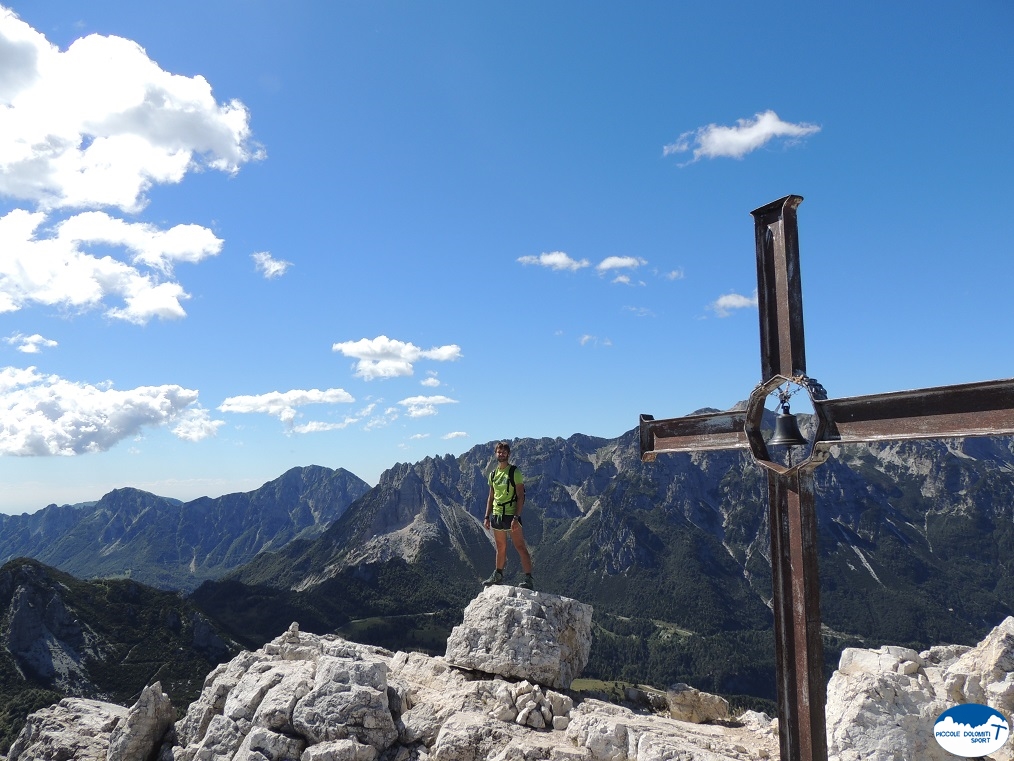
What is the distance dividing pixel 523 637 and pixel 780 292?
30.0 ft

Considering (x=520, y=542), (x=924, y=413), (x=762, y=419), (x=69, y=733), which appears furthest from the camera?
(x=69, y=733)

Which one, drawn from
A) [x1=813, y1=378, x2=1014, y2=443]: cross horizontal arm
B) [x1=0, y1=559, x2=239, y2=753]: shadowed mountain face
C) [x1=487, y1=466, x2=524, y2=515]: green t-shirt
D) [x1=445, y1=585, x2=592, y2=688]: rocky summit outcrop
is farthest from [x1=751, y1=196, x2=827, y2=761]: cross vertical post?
[x1=0, y1=559, x2=239, y2=753]: shadowed mountain face

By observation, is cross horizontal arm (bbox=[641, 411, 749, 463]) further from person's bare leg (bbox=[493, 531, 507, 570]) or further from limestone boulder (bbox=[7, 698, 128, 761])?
limestone boulder (bbox=[7, 698, 128, 761])

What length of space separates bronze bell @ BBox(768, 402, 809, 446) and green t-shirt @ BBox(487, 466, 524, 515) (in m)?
8.41

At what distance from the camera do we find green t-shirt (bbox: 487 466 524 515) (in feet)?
44.1

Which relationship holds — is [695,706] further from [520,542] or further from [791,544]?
[791,544]

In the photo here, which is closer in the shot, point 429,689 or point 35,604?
point 429,689

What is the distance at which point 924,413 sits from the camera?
4.57m

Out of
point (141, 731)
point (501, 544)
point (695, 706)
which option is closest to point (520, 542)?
point (501, 544)

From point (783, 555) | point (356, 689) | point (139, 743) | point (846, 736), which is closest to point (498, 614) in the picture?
point (356, 689)

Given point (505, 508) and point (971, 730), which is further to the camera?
point (505, 508)

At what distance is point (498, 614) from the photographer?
1257 cm

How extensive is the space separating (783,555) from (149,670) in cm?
13500

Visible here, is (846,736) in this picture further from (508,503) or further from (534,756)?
(508,503)
